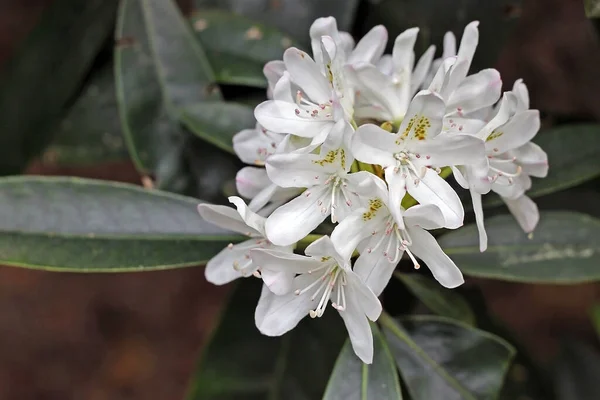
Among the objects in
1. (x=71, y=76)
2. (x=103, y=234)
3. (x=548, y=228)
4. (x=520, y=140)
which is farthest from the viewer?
(x=71, y=76)

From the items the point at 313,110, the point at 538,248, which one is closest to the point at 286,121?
the point at 313,110

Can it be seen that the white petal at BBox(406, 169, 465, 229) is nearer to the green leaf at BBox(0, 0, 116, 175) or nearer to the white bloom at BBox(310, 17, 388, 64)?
the white bloom at BBox(310, 17, 388, 64)


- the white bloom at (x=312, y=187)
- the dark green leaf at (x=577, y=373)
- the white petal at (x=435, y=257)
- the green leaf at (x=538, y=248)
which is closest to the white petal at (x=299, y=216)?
the white bloom at (x=312, y=187)

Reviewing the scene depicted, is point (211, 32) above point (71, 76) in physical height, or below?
above

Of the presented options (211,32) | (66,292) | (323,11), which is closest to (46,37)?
(211,32)

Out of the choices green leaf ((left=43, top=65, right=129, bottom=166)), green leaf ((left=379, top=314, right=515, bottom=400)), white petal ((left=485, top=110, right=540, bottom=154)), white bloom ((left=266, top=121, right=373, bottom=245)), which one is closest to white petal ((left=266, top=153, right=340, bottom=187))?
white bloom ((left=266, top=121, right=373, bottom=245))

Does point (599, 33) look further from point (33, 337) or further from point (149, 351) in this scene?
point (33, 337)
